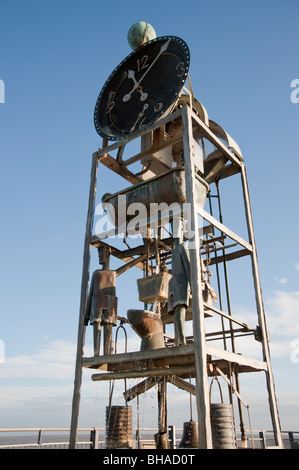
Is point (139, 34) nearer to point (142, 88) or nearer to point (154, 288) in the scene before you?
point (142, 88)

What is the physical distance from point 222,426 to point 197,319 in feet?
7.14

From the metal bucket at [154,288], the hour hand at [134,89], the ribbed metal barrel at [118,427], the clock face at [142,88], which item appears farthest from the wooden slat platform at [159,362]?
the hour hand at [134,89]

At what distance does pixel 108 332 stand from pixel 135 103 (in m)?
6.32

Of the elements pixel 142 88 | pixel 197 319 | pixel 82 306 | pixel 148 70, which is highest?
pixel 148 70

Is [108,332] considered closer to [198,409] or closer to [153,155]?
[198,409]

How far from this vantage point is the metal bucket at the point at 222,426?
8320 millimetres

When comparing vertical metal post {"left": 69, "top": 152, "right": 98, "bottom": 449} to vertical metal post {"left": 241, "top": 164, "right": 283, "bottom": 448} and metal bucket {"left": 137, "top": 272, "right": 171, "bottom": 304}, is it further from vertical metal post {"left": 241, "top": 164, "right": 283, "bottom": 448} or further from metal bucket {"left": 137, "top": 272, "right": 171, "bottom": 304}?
vertical metal post {"left": 241, "top": 164, "right": 283, "bottom": 448}

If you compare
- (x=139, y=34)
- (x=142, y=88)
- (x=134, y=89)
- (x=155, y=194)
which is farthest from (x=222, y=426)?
(x=139, y=34)

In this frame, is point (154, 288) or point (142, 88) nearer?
point (154, 288)

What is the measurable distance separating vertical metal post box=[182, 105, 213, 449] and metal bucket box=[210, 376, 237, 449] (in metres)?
0.92

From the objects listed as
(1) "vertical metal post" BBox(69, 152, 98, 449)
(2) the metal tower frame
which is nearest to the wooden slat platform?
(2) the metal tower frame

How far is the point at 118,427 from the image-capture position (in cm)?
977

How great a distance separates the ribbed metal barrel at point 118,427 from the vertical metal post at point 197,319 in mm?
2826
